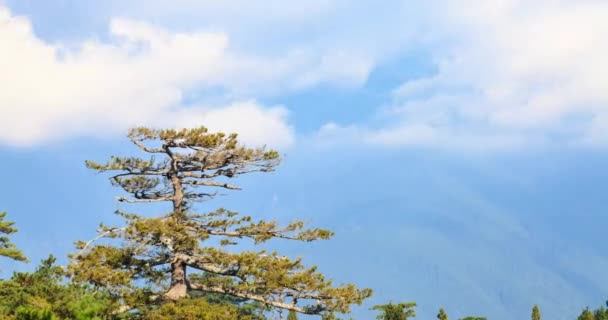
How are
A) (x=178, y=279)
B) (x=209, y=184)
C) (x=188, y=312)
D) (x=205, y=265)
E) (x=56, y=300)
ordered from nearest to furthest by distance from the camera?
(x=188, y=312)
(x=56, y=300)
(x=205, y=265)
(x=178, y=279)
(x=209, y=184)

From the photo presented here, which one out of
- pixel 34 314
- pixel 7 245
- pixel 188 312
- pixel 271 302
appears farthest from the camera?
pixel 7 245

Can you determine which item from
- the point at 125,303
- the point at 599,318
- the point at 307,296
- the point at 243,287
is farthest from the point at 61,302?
the point at 599,318

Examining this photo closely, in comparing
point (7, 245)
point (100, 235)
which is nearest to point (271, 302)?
point (100, 235)

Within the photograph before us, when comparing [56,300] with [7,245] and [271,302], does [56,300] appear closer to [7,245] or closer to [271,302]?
[271,302]

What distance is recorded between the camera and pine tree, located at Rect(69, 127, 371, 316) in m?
26.6

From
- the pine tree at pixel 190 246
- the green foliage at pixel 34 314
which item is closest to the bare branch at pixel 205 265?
the pine tree at pixel 190 246

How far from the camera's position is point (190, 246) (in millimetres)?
27094

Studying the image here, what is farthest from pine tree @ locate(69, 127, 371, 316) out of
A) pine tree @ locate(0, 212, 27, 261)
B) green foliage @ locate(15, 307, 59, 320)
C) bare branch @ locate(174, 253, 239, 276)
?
pine tree @ locate(0, 212, 27, 261)

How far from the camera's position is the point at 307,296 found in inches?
1091

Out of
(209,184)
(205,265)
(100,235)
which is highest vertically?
(209,184)

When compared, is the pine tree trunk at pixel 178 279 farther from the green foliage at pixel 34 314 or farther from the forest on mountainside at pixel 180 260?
the green foliage at pixel 34 314

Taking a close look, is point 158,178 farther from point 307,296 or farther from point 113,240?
point 307,296

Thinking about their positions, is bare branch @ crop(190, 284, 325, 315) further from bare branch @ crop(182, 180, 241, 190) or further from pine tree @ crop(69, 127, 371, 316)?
bare branch @ crop(182, 180, 241, 190)

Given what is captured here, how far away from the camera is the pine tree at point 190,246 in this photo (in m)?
26.6
